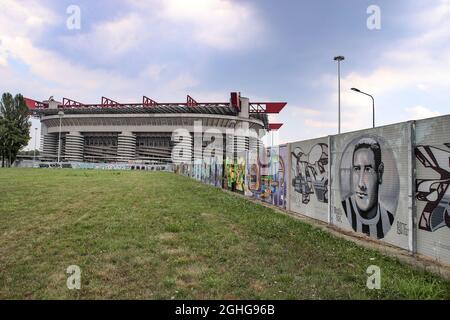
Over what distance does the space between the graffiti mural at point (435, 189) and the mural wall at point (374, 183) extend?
1.06 feet

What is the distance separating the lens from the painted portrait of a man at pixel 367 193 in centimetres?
758

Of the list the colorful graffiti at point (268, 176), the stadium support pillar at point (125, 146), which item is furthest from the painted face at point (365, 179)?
the stadium support pillar at point (125, 146)

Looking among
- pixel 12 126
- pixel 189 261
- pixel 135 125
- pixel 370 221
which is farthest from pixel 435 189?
pixel 135 125

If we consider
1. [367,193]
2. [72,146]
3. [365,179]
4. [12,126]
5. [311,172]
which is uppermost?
[12,126]

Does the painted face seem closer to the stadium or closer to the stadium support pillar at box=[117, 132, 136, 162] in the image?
the stadium

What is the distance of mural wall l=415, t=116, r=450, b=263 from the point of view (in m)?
5.88

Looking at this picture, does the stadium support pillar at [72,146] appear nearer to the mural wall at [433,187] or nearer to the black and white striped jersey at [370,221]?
the black and white striped jersey at [370,221]

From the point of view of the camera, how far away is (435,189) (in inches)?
241

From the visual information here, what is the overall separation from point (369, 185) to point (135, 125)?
120617 mm

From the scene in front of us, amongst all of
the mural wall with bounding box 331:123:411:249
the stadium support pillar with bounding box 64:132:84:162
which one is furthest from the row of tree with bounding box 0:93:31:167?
the mural wall with bounding box 331:123:411:249

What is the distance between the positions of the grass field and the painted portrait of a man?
87 cm

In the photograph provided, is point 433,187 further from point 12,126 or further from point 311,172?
point 12,126
